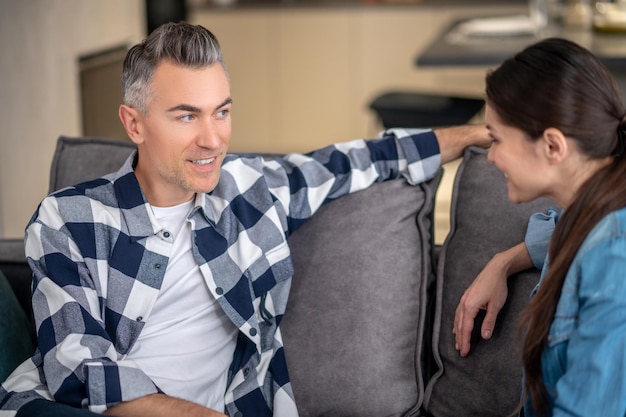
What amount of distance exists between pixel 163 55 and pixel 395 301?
71 cm

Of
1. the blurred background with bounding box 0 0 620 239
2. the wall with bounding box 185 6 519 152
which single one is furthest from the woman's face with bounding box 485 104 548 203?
the wall with bounding box 185 6 519 152

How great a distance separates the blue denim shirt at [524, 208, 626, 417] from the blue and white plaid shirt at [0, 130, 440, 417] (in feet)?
2.30

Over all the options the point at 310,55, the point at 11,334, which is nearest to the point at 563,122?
the point at 11,334

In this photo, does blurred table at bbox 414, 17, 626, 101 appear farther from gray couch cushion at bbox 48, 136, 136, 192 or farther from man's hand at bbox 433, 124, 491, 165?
gray couch cushion at bbox 48, 136, 136, 192

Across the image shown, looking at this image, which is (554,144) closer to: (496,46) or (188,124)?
(188,124)

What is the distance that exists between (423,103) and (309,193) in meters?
2.16

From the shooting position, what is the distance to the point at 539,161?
1446 mm

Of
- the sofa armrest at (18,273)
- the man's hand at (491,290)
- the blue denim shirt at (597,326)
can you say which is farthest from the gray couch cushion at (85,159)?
the blue denim shirt at (597,326)

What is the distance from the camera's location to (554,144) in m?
1.41

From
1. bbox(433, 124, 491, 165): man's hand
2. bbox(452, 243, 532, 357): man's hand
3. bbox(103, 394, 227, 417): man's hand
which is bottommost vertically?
bbox(103, 394, 227, 417): man's hand

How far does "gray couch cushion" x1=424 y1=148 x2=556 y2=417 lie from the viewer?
1812 mm

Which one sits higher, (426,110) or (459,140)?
(459,140)

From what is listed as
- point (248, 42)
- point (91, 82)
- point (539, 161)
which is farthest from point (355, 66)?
point (539, 161)

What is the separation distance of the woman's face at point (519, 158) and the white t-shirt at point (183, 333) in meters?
0.69
